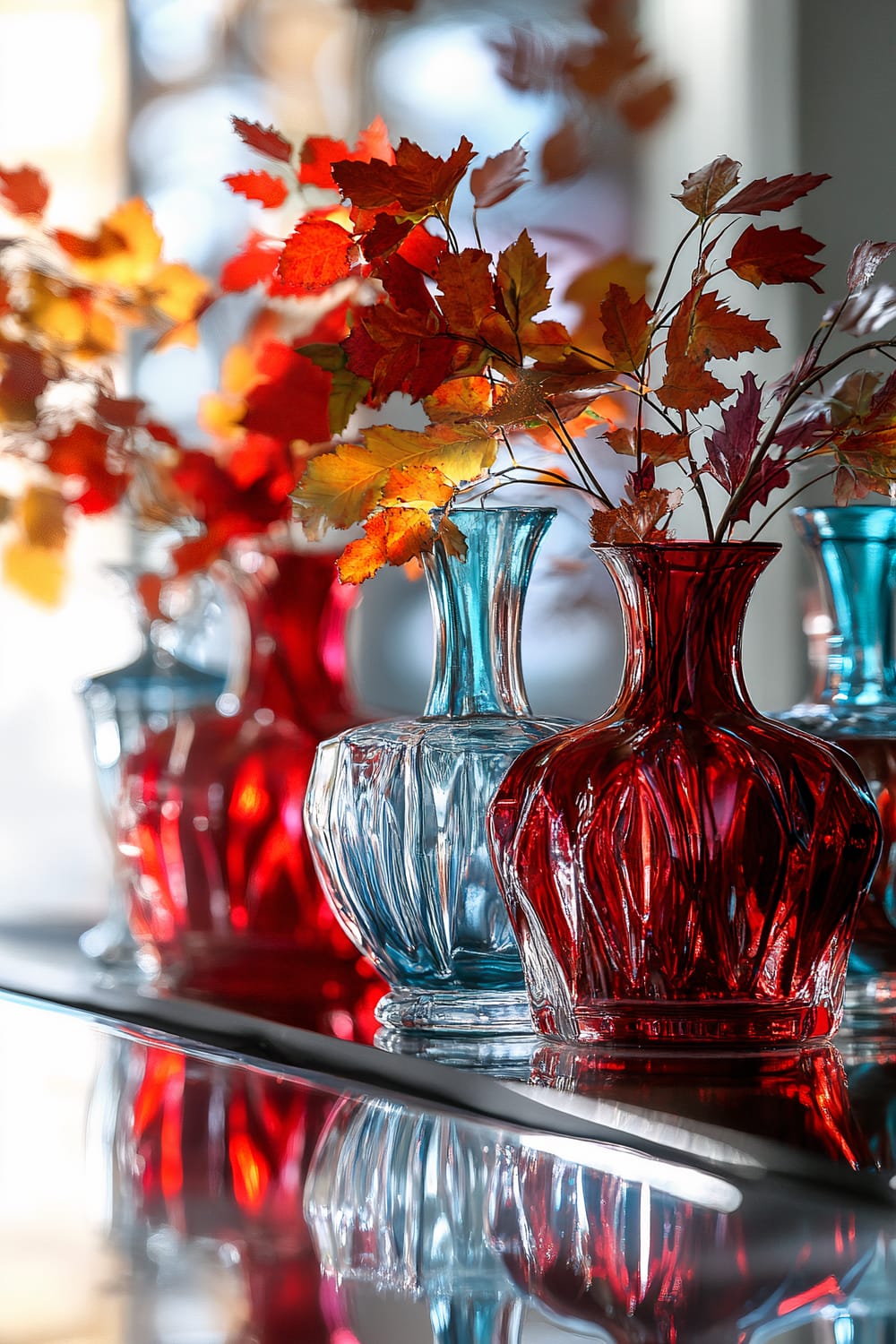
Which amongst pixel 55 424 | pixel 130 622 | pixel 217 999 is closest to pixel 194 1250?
pixel 217 999

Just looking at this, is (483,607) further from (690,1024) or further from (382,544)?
(690,1024)

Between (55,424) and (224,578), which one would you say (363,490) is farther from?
(55,424)

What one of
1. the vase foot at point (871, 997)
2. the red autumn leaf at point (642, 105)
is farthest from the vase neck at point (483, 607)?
the red autumn leaf at point (642, 105)

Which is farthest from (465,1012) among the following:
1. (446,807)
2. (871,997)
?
(871,997)

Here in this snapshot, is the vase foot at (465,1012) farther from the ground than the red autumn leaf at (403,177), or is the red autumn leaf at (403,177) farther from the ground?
the red autumn leaf at (403,177)

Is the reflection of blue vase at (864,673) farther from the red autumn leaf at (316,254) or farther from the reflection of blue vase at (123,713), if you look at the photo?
the reflection of blue vase at (123,713)

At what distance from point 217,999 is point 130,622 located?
0.57 m

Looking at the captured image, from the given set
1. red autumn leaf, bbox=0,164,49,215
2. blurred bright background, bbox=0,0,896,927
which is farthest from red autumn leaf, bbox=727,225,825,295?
red autumn leaf, bbox=0,164,49,215

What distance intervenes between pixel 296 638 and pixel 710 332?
43 cm

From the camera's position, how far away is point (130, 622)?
4.94ft

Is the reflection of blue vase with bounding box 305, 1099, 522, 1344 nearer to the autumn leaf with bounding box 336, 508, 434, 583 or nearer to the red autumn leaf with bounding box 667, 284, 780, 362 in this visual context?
the autumn leaf with bounding box 336, 508, 434, 583

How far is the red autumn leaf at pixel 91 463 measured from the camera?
128 centimetres

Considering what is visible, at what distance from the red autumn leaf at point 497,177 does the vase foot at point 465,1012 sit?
1.28 ft

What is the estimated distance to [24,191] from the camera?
126 cm
